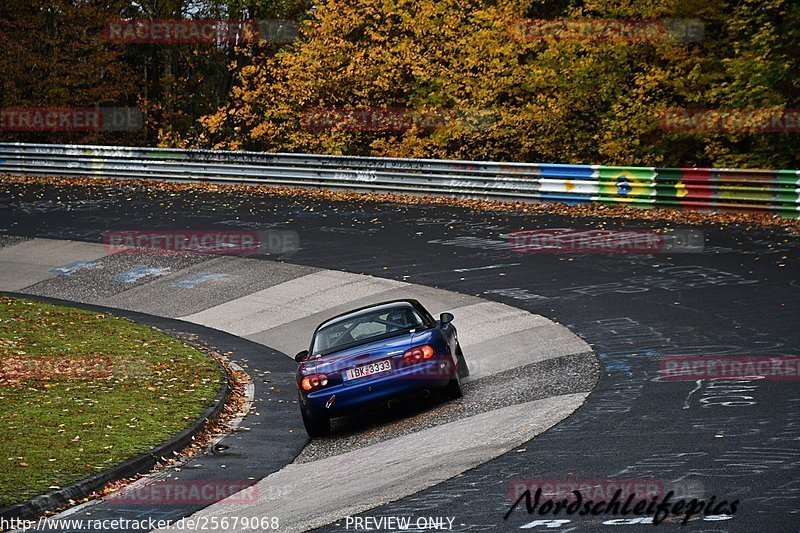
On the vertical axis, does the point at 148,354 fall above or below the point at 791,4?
below

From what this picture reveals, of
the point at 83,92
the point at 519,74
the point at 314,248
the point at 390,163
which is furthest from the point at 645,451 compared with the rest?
the point at 83,92

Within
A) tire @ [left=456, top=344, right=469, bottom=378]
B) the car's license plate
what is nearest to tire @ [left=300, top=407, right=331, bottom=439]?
the car's license plate

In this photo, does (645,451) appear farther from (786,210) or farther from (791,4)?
(791,4)

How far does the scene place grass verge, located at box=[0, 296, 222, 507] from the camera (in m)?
9.97

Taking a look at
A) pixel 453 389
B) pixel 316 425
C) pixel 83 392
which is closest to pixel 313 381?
pixel 316 425

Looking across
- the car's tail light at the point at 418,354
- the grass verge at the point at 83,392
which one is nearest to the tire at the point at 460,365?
the car's tail light at the point at 418,354

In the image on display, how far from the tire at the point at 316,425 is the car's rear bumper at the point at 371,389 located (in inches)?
3.4

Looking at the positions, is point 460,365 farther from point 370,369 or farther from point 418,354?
point 370,369

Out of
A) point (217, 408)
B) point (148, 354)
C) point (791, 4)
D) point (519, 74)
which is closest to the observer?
point (217, 408)

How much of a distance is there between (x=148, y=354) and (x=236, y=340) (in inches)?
76.1

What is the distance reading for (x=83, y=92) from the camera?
45500 millimetres

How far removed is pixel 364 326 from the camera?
39.6 ft

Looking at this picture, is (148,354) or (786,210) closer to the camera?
(148,354)

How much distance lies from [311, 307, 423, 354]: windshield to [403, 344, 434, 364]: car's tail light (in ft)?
2.01
